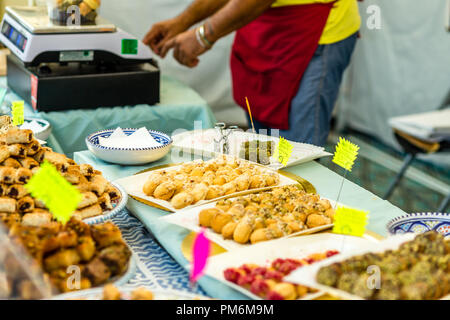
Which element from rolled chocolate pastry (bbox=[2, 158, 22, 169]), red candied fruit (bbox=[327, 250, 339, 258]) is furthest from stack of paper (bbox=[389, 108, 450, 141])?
rolled chocolate pastry (bbox=[2, 158, 22, 169])

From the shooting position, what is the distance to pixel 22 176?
1.13 metres

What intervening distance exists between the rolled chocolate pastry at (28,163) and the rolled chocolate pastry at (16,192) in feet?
0.35

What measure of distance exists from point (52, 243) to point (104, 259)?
0.09 meters

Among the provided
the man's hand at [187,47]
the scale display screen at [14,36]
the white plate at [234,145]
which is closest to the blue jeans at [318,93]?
the man's hand at [187,47]

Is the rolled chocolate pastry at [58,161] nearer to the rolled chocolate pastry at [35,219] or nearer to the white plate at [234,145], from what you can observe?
the rolled chocolate pastry at [35,219]

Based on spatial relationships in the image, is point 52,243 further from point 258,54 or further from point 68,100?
point 258,54

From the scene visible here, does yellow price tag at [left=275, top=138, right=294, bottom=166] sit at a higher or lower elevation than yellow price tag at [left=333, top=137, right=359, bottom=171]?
lower

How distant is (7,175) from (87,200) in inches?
6.7

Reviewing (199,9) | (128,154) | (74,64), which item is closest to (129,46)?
(74,64)

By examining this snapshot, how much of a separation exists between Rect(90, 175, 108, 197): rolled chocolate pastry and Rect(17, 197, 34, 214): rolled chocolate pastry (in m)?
0.15

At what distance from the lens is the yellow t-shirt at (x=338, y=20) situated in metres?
2.27

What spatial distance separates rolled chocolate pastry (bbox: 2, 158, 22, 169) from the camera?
3.89ft

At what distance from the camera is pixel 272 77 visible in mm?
2422

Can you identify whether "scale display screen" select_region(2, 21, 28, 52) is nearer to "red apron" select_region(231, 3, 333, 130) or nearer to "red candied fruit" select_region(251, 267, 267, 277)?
"red apron" select_region(231, 3, 333, 130)
